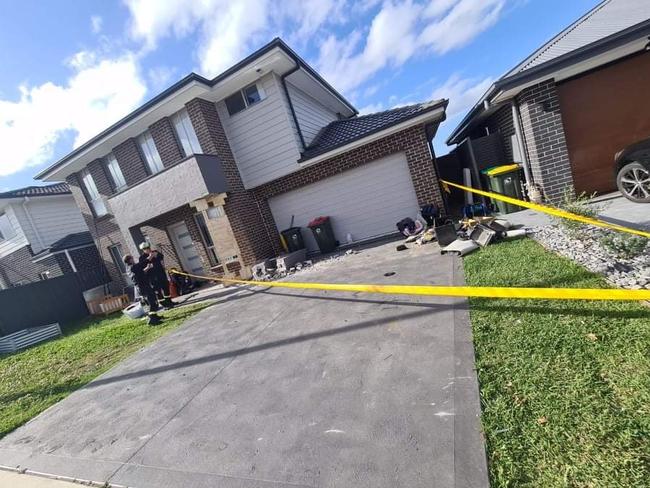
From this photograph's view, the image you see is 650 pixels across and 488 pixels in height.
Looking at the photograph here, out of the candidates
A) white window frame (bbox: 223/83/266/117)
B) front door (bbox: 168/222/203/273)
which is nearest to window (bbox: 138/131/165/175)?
front door (bbox: 168/222/203/273)

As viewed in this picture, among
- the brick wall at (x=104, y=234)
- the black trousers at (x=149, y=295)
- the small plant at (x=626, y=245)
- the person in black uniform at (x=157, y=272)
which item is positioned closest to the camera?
the small plant at (x=626, y=245)

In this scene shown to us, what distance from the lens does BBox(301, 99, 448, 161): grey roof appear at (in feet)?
26.2

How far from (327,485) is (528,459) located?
1.19 metres

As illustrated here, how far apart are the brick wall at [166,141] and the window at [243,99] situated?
2098mm

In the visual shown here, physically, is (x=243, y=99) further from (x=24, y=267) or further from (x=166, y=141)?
(x=24, y=267)

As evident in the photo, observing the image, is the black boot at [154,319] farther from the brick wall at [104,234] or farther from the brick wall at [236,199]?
the brick wall at [104,234]

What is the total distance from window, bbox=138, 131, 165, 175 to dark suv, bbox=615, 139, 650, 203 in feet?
40.6

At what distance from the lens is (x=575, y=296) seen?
213 centimetres

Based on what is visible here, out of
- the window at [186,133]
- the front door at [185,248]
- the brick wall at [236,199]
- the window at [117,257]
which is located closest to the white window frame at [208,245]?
the front door at [185,248]

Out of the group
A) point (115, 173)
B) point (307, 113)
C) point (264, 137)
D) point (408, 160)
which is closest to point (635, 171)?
point (408, 160)

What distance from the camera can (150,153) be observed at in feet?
35.2

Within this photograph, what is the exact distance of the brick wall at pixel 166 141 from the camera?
9984 mm

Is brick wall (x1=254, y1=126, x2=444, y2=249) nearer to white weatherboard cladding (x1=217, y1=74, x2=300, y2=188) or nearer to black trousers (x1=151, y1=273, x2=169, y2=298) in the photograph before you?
white weatherboard cladding (x1=217, y1=74, x2=300, y2=188)

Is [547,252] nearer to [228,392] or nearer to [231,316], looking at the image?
[228,392]
